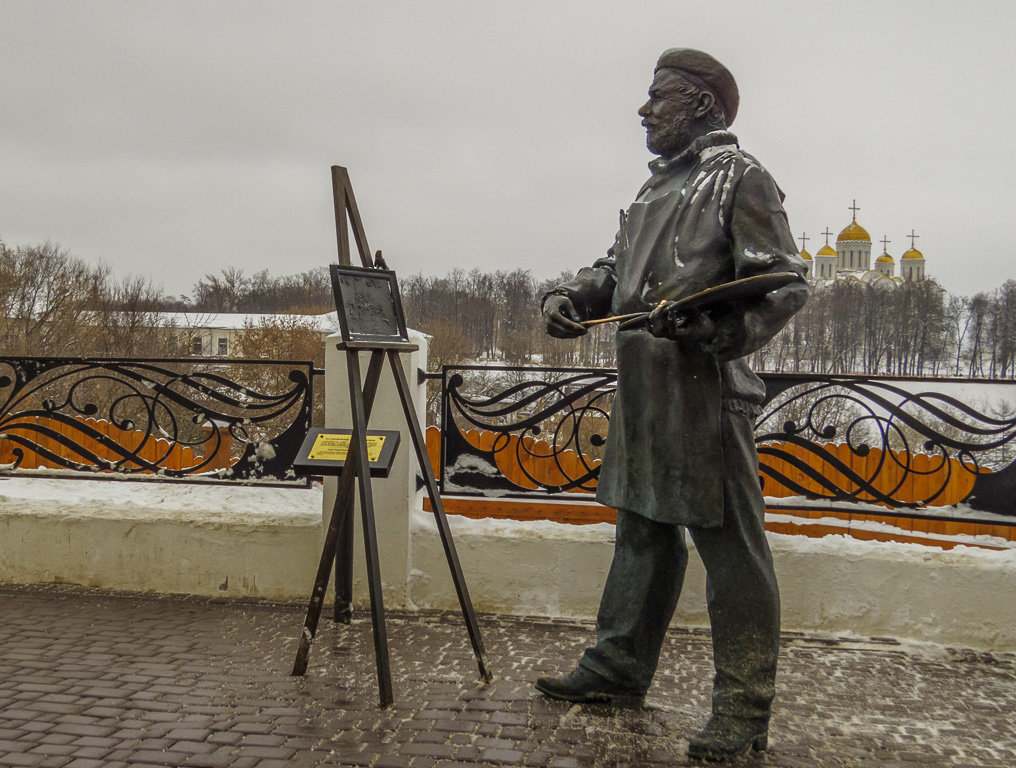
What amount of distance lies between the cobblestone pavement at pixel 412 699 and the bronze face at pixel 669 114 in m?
2.10

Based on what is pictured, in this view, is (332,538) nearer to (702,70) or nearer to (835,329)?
(702,70)

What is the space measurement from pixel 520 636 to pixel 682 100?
261 cm

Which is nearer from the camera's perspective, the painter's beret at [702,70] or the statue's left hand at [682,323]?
the statue's left hand at [682,323]

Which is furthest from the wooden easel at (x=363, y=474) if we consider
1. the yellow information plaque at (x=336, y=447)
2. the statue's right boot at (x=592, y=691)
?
the statue's right boot at (x=592, y=691)

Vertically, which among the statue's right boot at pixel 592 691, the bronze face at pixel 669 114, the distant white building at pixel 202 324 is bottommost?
the statue's right boot at pixel 592 691

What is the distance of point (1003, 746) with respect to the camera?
10.9 feet

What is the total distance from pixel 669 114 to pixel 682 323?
88 cm

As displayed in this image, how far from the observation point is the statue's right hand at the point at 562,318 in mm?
3432

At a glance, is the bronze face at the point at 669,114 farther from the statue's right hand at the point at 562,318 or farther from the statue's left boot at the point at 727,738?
the statue's left boot at the point at 727,738

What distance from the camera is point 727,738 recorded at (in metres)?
3.08

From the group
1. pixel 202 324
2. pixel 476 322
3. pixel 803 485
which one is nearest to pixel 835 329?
pixel 476 322

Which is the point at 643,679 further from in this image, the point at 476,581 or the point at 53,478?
the point at 53,478

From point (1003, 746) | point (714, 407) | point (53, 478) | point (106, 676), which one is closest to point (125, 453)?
point (53, 478)

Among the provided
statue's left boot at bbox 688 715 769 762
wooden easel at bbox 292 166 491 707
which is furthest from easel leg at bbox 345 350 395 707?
statue's left boot at bbox 688 715 769 762
